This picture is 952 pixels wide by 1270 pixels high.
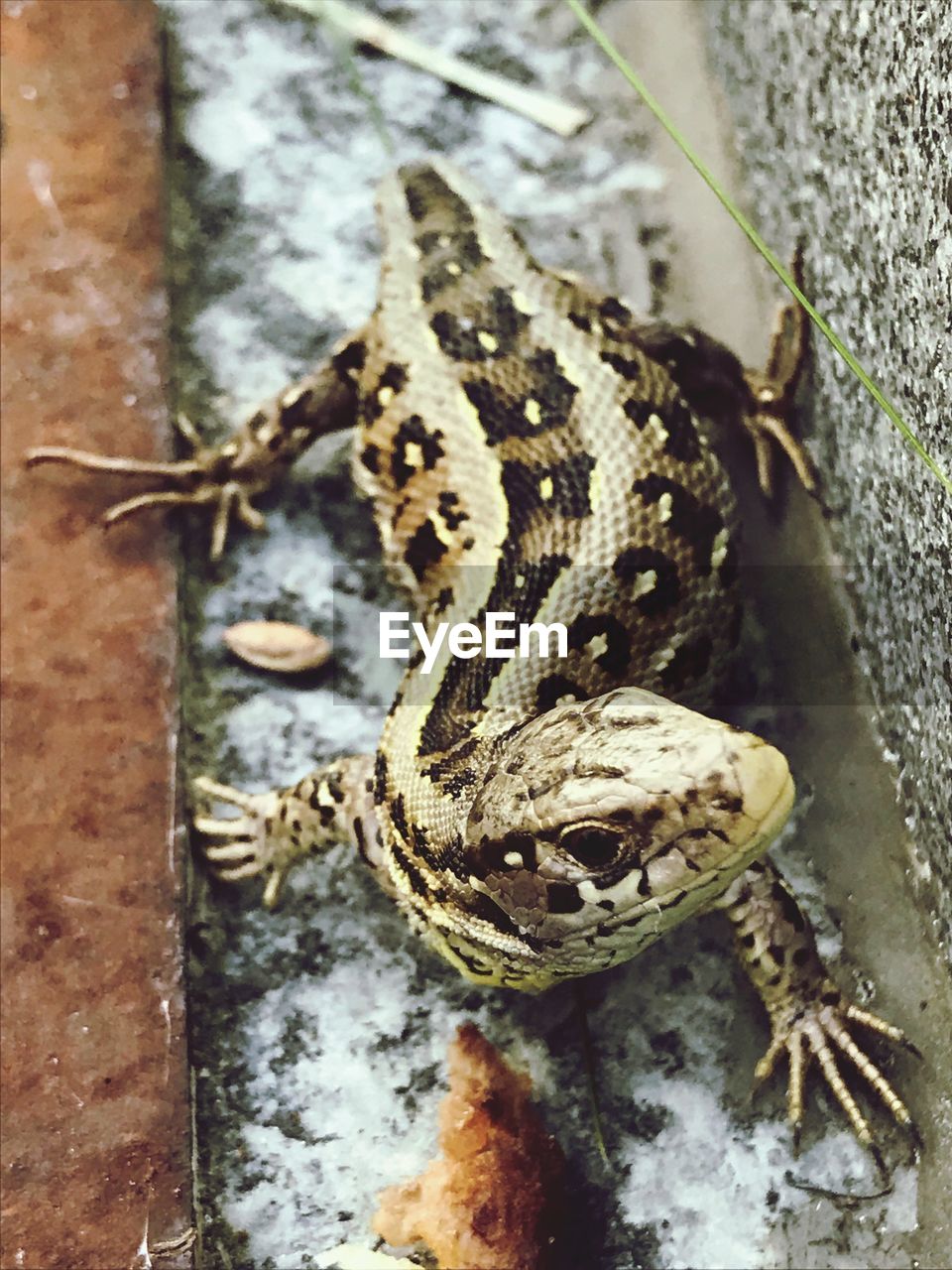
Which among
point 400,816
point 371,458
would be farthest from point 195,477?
point 400,816

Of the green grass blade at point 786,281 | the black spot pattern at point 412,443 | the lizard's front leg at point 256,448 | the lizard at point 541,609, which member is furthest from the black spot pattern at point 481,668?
the lizard's front leg at point 256,448

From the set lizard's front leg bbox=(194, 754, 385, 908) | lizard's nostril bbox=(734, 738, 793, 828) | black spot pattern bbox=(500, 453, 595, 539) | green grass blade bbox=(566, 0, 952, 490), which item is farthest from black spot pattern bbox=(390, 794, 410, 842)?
green grass blade bbox=(566, 0, 952, 490)

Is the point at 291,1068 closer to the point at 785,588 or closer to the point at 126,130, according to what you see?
the point at 785,588

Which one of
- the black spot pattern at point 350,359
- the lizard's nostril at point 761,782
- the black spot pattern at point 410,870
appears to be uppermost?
the lizard's nostril at point 761,782

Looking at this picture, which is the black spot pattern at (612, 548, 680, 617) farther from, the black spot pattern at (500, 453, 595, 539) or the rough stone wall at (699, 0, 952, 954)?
the rough stone wall at (699, 0, 952, 954)

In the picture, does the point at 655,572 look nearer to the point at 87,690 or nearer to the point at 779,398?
the point at 779,398

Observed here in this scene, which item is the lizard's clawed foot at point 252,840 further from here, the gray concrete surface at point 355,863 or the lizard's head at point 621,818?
the lizard's head at point 621,818

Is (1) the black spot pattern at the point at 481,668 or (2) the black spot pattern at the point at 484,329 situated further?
(2) the black spot pattern at the point at 484,329
